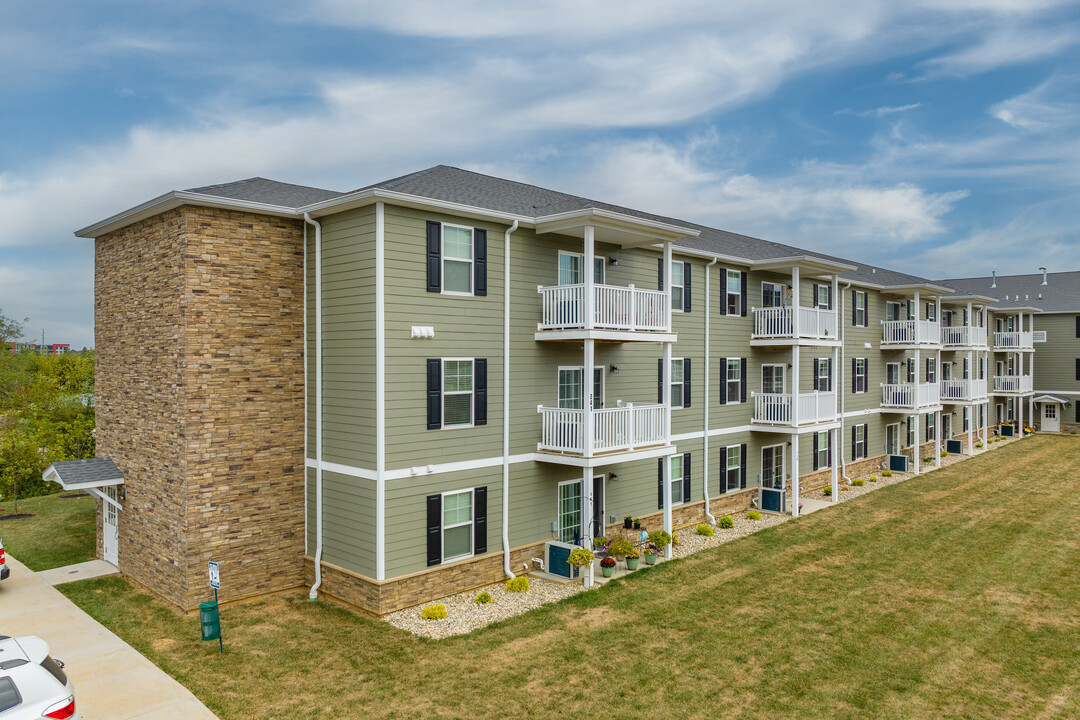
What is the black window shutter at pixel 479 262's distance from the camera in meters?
14.4

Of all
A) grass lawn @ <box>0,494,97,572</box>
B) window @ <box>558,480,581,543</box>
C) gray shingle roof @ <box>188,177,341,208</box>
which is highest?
gray shingle roof @ <box>188,177,341,208</box>

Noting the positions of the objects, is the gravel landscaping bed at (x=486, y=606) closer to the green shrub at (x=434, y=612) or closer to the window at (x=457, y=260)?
the green shrub at (x=434, y=612)

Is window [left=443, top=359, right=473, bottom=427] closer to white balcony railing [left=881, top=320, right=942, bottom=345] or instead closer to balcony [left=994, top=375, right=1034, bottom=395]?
white balcony railing [left=881, top=320, right=942, bottom=345]

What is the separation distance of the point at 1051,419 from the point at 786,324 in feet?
115

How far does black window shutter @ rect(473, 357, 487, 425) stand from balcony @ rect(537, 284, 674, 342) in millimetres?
1838

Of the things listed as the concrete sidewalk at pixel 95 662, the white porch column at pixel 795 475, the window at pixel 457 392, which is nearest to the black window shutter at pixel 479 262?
the window at pixel 457 392

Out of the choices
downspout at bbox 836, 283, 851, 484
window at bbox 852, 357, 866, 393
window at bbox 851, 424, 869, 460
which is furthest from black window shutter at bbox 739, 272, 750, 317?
window at bbox 851, 424, 869, 460

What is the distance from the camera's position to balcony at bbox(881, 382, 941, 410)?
2894cm

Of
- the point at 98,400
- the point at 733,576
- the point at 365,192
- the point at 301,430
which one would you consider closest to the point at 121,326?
the point at 98,400

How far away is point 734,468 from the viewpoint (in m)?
22.3

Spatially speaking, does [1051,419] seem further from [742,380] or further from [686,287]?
[686,287]

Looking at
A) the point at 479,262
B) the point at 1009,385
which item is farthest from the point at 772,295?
the point at 1009,385

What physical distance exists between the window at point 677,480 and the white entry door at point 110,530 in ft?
50.7

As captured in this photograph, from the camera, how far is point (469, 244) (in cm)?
1432
